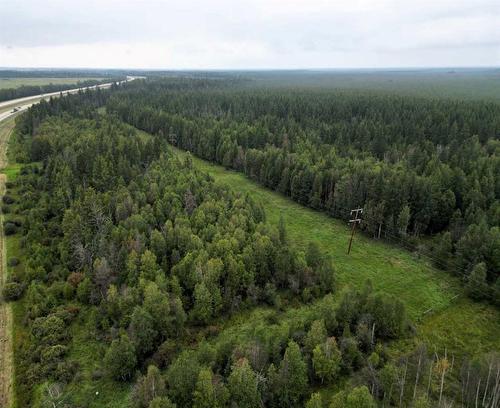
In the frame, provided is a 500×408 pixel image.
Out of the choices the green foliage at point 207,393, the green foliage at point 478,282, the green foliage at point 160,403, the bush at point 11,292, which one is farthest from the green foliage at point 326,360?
the bush at point 11,292

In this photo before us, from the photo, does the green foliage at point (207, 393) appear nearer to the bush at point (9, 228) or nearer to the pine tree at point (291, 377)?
the pine tree at point (291, 377)

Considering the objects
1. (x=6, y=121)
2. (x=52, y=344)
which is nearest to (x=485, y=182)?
(x=52, y=344)

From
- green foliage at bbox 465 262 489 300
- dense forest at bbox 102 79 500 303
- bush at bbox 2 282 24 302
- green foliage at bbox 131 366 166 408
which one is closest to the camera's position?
green foliage at bbox 131 366 166 408

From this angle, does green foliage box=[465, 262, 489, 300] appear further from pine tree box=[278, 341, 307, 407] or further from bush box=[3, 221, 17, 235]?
bush box=[3, 221, 17, 235]

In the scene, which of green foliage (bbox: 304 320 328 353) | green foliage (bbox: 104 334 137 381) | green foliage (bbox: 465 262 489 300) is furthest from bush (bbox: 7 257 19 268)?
green foliage (bbox: 465 262 489 300)

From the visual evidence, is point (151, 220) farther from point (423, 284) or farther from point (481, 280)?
point (481, 280)

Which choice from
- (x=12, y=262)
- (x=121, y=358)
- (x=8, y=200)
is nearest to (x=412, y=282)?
(x=121, y=358)
